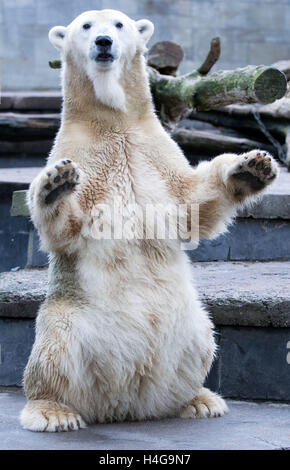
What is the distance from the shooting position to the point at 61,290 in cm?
310

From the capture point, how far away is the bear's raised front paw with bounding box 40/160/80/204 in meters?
2.85

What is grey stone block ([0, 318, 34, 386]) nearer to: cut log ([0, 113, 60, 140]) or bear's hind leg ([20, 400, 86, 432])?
bear's hind leg ([20, 400, 86, 432])

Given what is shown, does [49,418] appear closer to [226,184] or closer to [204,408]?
[204,408]

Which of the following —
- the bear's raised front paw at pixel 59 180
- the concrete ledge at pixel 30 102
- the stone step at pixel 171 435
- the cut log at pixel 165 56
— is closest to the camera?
the stone step at pixel 171 435

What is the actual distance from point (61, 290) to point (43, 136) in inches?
216

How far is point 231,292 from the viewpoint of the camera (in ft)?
12.1

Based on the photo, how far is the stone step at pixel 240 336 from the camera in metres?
3.52

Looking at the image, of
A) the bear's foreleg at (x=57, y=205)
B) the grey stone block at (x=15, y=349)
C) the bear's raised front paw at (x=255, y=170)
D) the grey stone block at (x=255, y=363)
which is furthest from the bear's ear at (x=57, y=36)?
the grey stone block at (x=255, y=363)

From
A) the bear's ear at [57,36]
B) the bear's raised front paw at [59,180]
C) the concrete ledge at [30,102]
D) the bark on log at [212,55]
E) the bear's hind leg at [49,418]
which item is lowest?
the bear's hind leg at [49,418]

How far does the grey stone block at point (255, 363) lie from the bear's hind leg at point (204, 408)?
290mm

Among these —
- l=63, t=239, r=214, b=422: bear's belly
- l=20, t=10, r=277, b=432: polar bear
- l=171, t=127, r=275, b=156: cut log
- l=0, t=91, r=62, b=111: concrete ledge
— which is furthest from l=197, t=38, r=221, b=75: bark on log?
l=63, t=239, r=214, b=422: bear's belly

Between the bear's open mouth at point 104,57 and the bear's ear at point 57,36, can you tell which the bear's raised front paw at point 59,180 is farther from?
the bear's ear at point 57,36
